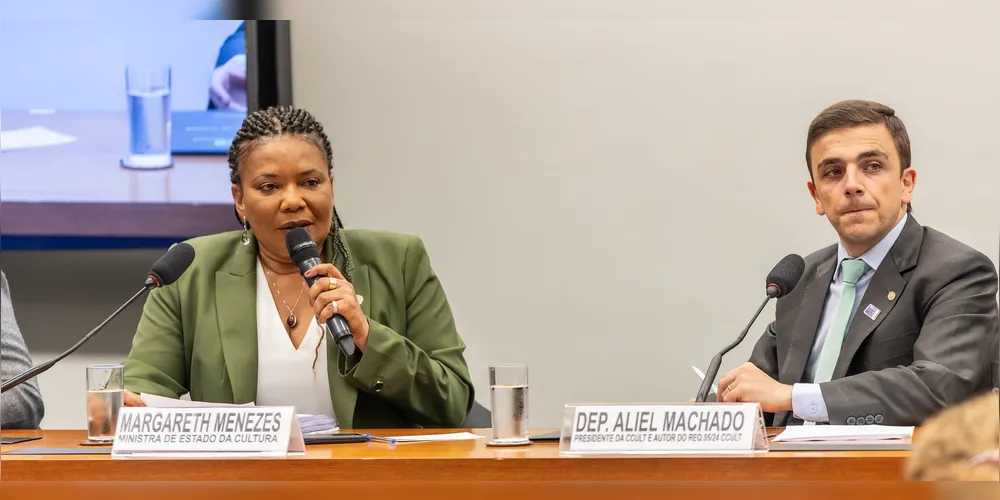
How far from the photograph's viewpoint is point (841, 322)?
238cm

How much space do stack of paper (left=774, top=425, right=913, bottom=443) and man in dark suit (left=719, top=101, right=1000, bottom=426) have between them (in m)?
0.15

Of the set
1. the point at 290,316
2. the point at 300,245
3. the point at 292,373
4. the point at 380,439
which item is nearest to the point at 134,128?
the point at 290,316

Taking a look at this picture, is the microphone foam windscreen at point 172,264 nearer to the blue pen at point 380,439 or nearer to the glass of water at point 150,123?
the blue pen at point 380,439

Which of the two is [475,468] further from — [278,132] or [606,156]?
[606,156]

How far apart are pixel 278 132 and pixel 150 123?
3.27 feet

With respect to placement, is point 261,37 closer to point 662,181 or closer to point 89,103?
point 89,103

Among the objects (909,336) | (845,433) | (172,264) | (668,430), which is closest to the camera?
(668,430)

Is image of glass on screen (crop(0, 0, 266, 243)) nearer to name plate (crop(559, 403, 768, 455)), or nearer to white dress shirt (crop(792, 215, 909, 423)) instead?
white dress shirt (crop(792, 215, 909, 423))

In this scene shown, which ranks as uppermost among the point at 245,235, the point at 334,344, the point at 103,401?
the point at 245,235

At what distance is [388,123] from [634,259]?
84cm

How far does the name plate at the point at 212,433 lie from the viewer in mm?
1767

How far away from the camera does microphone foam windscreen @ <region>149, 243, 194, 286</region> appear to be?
84.9 inches

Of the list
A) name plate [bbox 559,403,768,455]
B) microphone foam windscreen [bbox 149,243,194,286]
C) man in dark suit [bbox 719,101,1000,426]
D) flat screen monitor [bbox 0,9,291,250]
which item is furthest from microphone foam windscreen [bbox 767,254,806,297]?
flat screen monitor [bbox 0,9,291,250]

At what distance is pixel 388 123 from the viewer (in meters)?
3.53
